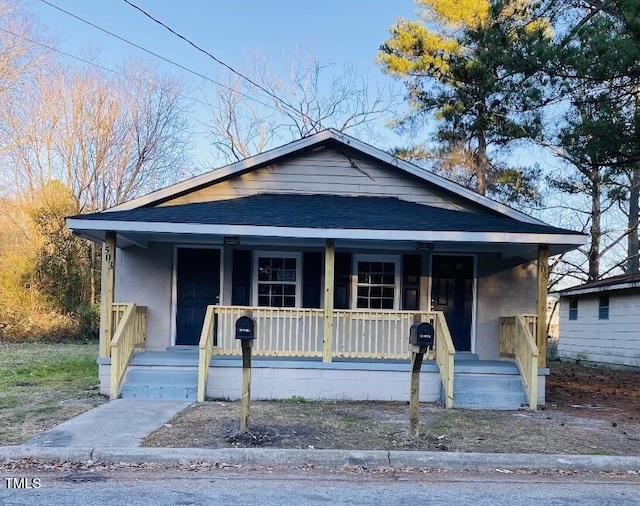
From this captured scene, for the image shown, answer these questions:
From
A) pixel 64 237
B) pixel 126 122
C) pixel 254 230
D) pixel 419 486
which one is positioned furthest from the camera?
pixel 126 122

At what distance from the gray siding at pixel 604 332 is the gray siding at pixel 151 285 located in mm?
11898

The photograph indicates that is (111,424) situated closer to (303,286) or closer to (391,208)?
(303,286)

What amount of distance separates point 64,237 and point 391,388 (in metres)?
16.0

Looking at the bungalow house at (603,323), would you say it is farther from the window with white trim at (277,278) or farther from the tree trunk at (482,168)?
the window with white trim at (277,278)

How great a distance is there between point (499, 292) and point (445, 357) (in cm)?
263

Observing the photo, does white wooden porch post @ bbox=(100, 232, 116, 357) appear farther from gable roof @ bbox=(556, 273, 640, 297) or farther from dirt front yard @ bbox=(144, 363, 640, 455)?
gable roof @ bbox=(556, 273, 640, 297)

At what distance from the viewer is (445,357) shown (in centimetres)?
847

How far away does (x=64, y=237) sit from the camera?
67.9 feet

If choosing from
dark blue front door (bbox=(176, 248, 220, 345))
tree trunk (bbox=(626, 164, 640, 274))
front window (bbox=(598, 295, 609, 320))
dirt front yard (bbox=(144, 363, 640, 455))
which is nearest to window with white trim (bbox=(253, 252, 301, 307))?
dark blue front door (bbox=(176, 248, 220, 345))

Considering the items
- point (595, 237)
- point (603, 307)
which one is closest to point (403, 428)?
point (603, 307)

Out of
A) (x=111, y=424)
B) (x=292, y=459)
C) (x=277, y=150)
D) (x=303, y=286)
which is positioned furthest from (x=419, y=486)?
(x=277, y=150)

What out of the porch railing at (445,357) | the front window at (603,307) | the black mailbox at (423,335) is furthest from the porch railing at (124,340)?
the front window at (603,307)

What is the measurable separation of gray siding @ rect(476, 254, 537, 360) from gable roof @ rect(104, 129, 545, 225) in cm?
92

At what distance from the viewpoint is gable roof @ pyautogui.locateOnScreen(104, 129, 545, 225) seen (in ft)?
34.6
